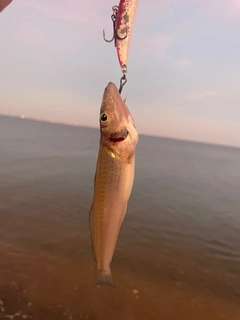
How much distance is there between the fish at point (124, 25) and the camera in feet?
10.6

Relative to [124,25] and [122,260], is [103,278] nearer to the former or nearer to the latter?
[124,25]

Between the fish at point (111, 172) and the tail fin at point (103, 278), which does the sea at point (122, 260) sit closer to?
the tail fin at point (103, 278)

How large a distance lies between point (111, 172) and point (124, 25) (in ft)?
5.38

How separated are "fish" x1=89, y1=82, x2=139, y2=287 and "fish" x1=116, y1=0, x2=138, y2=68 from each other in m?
0.69

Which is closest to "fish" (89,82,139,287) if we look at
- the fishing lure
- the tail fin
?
the tail fin

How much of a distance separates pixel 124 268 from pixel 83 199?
718 centimetres

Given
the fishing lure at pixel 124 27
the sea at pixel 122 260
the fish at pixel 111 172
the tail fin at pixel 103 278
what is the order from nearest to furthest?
the fish at pixel 111 172 < the tail fin at pixel 103 278 < the fishing lure at pixel 124 27 < the sea at pixel 122 260

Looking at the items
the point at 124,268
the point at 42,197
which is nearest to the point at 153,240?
the point at 124,268

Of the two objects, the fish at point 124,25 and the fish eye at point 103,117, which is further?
the fish at point 124,25

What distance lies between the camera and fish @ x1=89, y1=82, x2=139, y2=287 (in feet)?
8.80

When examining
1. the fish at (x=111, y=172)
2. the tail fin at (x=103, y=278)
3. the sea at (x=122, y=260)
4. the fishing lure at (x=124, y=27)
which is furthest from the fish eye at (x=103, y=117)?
the sea at (x=122, y=260)

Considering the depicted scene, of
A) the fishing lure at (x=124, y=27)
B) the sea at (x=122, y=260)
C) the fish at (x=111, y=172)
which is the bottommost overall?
the sea at (x=122, y=260)

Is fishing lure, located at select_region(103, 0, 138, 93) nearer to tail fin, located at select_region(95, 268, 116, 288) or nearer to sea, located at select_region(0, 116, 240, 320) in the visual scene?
tail fin, located at select_region(95, 268, 116, 288)

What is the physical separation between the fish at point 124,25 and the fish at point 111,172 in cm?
69
